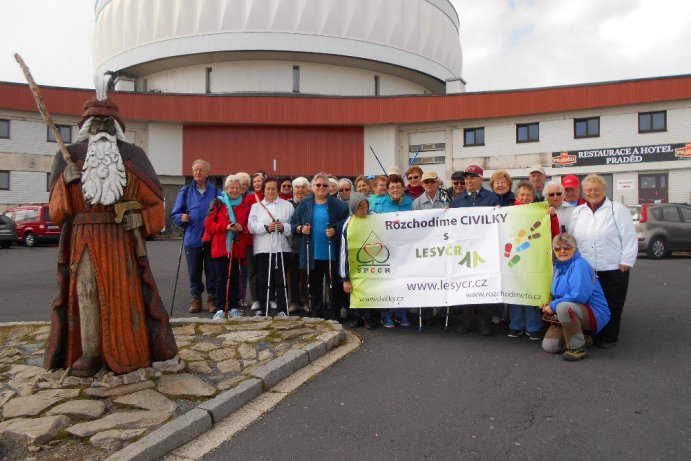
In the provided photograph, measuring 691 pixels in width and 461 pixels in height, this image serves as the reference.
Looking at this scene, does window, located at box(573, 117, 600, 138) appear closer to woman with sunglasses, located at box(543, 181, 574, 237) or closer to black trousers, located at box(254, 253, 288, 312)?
woman with sunglasses, located at box(543, 181, 574, 237)

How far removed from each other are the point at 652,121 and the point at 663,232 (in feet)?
48.7

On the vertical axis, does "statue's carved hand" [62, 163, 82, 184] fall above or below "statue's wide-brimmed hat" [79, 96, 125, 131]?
below

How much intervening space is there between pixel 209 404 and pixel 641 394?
3761mm

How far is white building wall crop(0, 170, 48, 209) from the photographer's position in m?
30.0

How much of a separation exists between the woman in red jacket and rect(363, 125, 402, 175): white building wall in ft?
82.3

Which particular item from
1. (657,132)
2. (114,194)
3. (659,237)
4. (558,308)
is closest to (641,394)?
(558,308)

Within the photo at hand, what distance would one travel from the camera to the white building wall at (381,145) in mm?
32781

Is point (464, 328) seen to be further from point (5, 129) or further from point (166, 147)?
point (5, 129)

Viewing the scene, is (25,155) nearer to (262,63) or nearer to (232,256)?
(262,63)

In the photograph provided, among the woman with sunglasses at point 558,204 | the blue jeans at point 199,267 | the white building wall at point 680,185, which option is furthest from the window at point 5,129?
the white building wall at point 680,185

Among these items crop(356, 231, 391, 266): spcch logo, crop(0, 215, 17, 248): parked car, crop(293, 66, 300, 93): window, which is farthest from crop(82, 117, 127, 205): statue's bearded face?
crop(293, 66, 300, 93): window

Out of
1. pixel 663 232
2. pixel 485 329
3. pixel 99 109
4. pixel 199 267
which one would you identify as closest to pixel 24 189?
pixel 199 267

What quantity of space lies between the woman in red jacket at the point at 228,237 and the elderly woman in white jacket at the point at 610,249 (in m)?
4.73

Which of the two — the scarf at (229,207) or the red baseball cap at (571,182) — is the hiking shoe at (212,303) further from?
the red baseball cap at (571,182)
